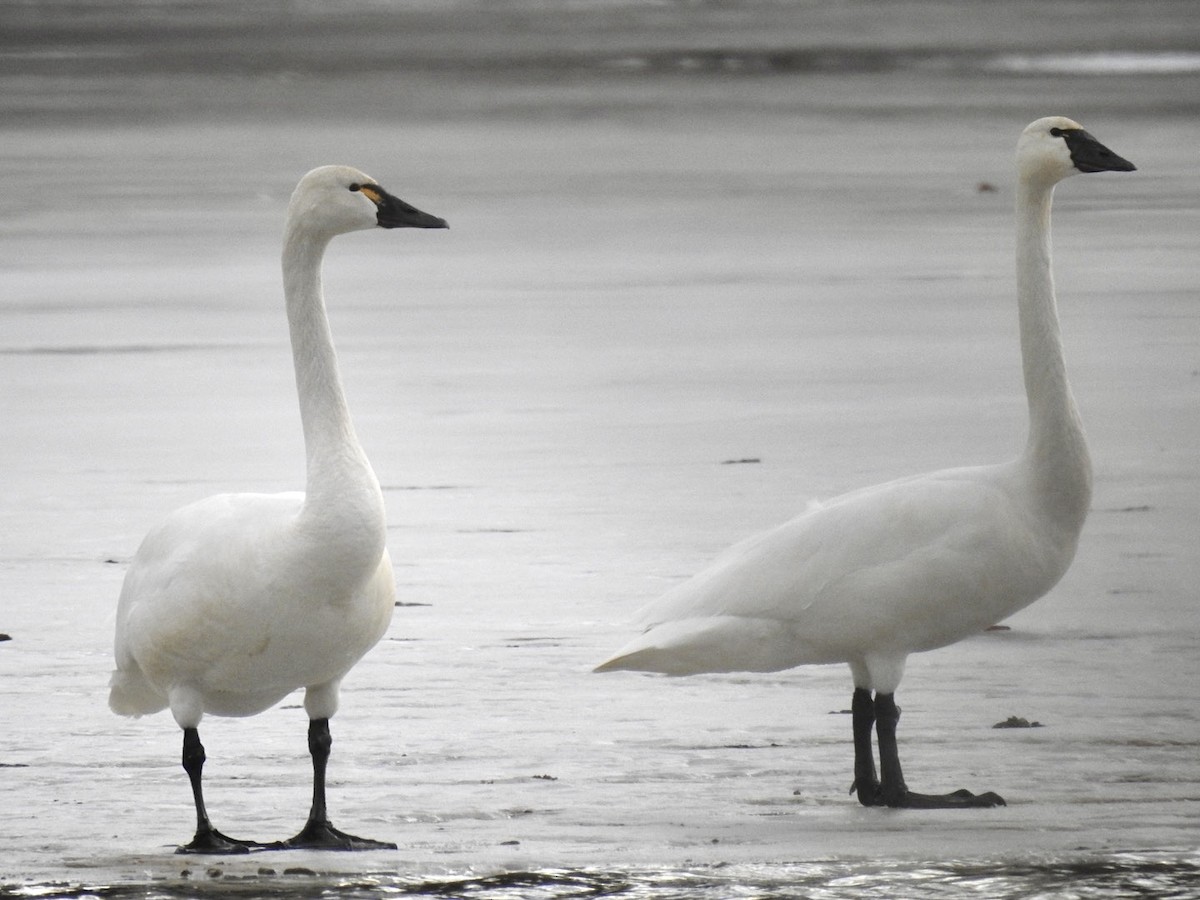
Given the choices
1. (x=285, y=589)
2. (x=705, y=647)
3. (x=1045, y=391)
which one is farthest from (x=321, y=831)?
(x=1045, y=391)

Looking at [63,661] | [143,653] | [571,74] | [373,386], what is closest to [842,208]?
[373,386]

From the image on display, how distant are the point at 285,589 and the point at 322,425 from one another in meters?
0.49

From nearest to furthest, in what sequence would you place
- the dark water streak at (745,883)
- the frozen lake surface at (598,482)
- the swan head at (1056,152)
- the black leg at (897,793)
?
the dark water streak at (745,883) → the frozen lake surface at (598,482) → the black leg at (897,793) → the swan head at (1056,152)

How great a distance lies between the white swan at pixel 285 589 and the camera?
6.25 metres

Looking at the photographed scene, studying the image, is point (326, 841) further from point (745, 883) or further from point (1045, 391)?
point (1045, 391)

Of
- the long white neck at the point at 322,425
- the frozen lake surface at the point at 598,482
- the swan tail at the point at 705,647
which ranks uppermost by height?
the long white neck at the point at 322,425

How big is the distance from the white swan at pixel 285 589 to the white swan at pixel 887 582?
779mm

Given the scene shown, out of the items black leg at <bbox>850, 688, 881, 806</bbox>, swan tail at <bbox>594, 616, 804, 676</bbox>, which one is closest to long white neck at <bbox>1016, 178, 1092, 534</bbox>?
black leg at <bbox>850, 688, 881, 806</bbox>

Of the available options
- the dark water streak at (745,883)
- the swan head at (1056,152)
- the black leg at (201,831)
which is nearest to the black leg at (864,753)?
the dark water streak at (745,883)

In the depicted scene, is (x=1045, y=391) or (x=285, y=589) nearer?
(x=285, y=589)

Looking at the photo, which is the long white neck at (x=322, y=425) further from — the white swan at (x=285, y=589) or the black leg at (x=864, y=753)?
the black leg at (x=864, y=753)

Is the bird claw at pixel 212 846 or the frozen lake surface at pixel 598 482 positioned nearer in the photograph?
the bird claw at pixel 212 846

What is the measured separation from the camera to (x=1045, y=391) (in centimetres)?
711

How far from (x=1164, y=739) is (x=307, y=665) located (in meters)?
2.42
